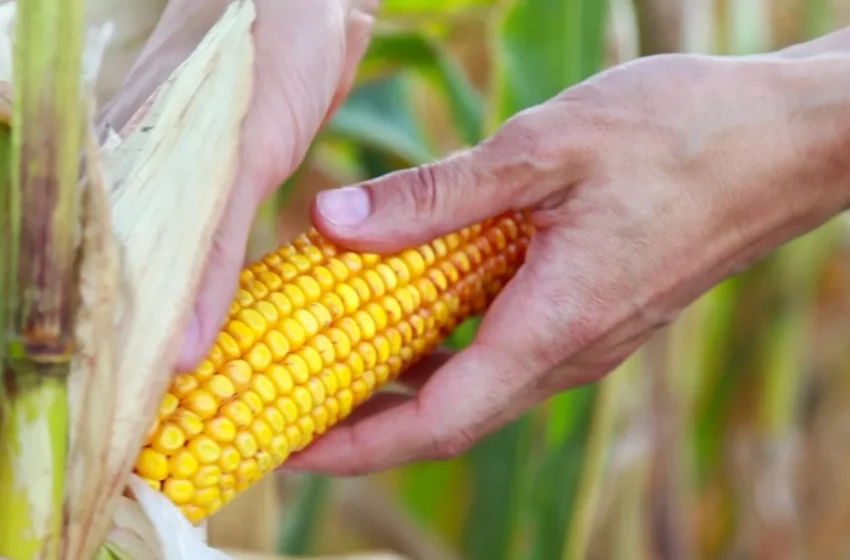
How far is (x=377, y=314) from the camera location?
446 mm

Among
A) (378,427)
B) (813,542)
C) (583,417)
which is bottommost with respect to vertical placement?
(813,542)

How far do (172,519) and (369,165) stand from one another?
2.18ft

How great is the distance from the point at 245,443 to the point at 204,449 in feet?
0.06

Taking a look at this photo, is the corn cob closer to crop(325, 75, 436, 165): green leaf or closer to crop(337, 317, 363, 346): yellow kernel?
crop(337, 317, 363, 346): yellow kernel

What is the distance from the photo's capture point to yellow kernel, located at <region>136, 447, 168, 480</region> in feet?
1.17

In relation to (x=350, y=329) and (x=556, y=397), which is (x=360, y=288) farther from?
(x=556, y=397)

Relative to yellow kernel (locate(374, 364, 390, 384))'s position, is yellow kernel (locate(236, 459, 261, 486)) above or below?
above

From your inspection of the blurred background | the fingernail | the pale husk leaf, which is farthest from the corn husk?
the blurred background

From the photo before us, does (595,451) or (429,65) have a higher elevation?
(429,65)

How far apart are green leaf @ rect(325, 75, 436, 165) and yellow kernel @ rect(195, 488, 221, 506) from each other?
497mm

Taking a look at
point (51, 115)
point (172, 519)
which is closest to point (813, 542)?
point (172, 519)

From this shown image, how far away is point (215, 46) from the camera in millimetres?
363

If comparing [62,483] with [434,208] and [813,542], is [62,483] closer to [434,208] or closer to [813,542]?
[434,208]

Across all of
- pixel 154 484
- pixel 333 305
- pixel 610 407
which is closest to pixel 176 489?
pixel 154 484
